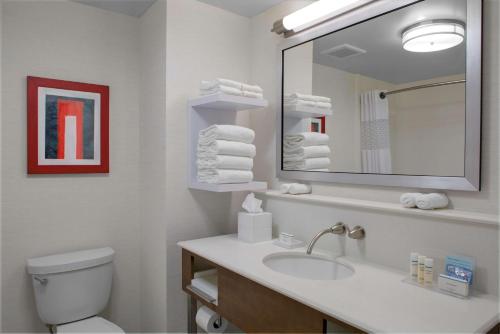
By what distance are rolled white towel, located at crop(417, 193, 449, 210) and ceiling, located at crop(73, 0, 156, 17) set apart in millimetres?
1819

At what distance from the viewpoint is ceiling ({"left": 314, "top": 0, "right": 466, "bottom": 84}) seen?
1282mm

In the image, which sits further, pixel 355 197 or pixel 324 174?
pixel 324 174

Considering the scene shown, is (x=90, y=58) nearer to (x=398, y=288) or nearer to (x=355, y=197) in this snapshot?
(x=355, y=197)

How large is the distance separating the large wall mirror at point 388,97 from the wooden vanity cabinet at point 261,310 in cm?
68

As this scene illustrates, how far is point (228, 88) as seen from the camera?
1.75 meters

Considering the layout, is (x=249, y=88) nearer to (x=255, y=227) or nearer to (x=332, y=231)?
(x=255, y=227)

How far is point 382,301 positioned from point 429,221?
0.39m

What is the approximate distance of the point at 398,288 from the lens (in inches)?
46.4

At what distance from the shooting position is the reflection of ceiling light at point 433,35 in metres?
1.27

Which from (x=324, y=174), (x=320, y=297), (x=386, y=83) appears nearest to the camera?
(x=320, y=297)

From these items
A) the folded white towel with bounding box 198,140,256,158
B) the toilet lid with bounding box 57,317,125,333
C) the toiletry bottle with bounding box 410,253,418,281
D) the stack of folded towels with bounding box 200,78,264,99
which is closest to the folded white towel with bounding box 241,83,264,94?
the stack of folded towels with bounding box 200,78,264,99

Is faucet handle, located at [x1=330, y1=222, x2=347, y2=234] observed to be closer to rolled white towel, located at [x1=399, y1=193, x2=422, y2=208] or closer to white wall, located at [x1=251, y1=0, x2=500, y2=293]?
white wall, located at [x1=251, y1=0, x2=500, y2=293]

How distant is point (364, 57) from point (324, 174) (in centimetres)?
60

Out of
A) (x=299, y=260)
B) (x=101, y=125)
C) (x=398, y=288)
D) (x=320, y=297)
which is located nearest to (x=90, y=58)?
(x=101, y=125)
